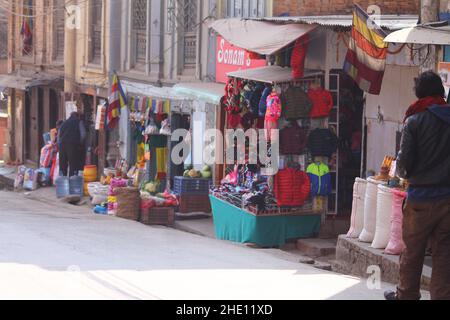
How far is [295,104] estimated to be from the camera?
45.8 feet

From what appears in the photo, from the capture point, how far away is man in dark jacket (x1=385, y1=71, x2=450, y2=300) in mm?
7305

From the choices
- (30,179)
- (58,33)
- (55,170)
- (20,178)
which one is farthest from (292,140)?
(58,33)

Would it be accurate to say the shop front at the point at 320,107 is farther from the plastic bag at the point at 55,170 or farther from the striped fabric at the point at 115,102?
the plastic bag at the point at 55,170

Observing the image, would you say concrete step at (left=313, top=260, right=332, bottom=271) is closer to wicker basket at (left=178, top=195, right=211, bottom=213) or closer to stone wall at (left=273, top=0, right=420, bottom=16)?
stone wall at (left=273, top=0, right=420, bottom=16)

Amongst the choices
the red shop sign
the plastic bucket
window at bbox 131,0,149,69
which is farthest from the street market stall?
the plastic bucket

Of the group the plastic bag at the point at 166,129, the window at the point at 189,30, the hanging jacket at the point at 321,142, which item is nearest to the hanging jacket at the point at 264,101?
the hanging jacket at the point at 321,142

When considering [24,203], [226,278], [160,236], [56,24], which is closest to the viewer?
[226,278]

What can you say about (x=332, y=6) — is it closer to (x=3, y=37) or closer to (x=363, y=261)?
(x=363, y=261)

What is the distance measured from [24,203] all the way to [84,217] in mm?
4090

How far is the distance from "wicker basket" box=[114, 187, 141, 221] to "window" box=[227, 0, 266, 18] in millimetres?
3877

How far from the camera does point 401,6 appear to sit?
52.3 feet

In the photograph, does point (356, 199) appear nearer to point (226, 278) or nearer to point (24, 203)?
point (226, 278)

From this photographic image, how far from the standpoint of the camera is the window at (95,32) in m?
24.6

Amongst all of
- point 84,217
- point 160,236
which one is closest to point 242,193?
point 160,236
